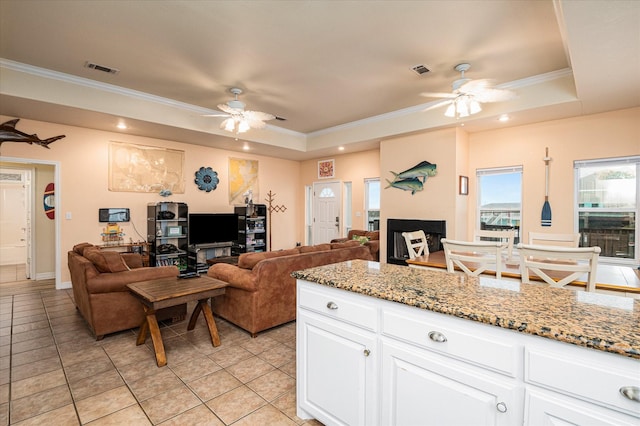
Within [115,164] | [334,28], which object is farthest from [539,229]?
[115,164]

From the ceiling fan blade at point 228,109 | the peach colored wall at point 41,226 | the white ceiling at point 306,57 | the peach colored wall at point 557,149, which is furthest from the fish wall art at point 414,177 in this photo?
the peach colored wall at point 41,226

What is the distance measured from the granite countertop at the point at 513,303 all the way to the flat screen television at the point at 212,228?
199 inches

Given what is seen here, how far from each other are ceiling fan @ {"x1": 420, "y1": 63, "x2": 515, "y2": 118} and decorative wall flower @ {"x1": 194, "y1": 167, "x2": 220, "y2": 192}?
190 inches

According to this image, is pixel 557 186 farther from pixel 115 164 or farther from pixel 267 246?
pixel 115 164

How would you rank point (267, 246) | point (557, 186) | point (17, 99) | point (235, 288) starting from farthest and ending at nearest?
point (267, 246)
point (557, 186)
point (17, 99)
point (235, 288)

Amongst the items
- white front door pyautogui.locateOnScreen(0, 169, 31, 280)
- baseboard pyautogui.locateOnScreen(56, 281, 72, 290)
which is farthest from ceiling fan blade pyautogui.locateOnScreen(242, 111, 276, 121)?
white front door pyautogui.locateOnScreen(0, 169, 31, 280)

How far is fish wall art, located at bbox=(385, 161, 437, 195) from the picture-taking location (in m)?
5.43

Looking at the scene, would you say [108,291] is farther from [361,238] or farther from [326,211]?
[326,211]

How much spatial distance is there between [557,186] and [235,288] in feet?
15.9

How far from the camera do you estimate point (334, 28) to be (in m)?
3.02

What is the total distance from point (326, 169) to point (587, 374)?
23.8 feet

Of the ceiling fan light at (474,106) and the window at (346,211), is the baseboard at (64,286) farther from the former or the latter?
the ceiling fan light at (474,106)

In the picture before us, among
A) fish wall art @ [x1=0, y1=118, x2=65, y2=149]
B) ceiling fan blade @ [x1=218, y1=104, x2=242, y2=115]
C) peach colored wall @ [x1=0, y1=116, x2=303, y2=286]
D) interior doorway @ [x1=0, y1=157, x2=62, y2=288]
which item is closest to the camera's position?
ceiling fan blade @ [x1=218, y1=104, x2=242, y2=115]

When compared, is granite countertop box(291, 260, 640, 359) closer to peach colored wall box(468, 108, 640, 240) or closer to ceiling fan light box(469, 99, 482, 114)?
ceiling fan light box(469, 99, 482, 114)
